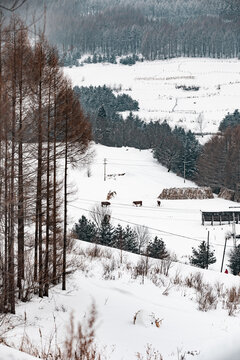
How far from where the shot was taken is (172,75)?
133m

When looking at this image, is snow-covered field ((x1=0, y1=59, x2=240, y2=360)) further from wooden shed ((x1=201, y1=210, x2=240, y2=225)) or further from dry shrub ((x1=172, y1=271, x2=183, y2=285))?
wooden shed ((x1=201, y1=210, x2=240, y2=225))

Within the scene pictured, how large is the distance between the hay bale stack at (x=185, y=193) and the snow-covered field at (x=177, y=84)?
119ft

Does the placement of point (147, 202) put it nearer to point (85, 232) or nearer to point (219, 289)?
point (85, 232)

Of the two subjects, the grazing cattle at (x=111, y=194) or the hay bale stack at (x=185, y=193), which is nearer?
the grazing cattle at (x=111, y=194)

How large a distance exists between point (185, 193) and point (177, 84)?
8261 cm

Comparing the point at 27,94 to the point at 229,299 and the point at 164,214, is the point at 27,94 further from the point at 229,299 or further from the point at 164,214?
the point at 164,214

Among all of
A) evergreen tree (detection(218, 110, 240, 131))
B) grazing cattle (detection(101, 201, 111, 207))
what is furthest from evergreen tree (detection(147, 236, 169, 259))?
evergreen tree (detection(218, 110, 240, 131))

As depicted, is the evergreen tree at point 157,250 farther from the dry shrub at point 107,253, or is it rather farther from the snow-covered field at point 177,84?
the snow-covered field at point 177,84

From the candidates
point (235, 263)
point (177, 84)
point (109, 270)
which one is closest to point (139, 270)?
point (109, 270)

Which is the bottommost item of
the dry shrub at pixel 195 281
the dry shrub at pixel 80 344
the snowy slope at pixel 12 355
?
the dry shrub at pixel 195 281

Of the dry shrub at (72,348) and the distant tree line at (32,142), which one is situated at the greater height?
the distant tree line at (32,142)

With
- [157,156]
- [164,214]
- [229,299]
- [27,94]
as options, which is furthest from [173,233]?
[157,156]

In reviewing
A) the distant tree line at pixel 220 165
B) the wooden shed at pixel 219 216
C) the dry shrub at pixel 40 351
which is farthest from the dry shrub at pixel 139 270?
the distant tree line at pixel 220 165

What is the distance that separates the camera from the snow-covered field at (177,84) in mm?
91562
